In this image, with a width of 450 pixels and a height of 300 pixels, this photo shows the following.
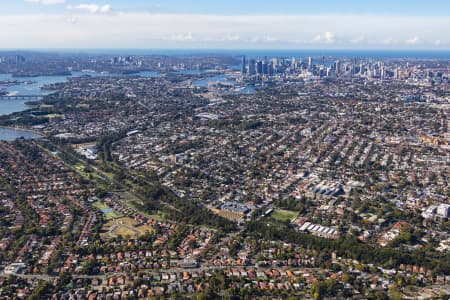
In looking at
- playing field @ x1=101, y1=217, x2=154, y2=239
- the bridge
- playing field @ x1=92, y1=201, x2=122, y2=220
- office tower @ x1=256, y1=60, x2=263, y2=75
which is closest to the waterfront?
playing field @ x1=92, y1=201, x2=122, y2=220

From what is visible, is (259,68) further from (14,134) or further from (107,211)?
(107,211)

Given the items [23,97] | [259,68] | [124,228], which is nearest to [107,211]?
[124,228]

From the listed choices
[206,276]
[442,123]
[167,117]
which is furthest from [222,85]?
[206,276]

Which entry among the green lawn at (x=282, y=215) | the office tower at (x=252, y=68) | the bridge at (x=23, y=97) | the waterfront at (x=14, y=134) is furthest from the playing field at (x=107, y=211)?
the office tower at (x=252, y=68)

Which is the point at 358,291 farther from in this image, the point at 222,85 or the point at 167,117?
the point at 222,85

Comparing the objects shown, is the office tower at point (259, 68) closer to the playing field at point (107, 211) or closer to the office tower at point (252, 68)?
the office tower at point (252, 68)

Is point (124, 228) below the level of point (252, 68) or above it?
below
